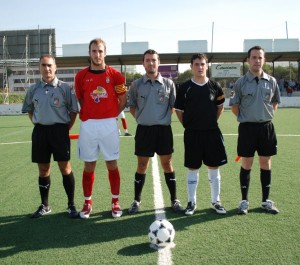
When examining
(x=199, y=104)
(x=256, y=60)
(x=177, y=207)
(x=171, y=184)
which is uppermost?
(x=256, y=60)

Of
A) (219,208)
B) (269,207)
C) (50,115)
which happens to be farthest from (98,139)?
(269,207)

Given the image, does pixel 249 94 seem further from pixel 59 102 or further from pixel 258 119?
pixel 59 102

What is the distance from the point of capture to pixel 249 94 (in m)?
4.32

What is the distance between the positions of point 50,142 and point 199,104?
1837 mm

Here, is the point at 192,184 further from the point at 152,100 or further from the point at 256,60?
the point at 256,60

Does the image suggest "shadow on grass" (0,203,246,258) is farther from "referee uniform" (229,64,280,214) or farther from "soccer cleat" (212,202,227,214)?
"referee uniform" (229,64,280,214)

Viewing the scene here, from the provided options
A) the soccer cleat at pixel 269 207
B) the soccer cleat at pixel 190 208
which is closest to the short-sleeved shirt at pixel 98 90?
the soccer cleat at pixel 190 208

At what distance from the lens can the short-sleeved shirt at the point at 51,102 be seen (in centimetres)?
428

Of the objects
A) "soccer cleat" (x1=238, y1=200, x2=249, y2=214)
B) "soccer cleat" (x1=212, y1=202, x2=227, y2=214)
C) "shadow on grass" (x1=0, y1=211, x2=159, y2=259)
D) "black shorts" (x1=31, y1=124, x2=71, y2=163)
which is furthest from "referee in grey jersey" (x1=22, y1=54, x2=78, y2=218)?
"soccer cleat" (x1=238, y1=200, x2=249, y2=214)

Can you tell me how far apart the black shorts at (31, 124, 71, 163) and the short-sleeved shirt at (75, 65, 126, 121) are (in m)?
0.35

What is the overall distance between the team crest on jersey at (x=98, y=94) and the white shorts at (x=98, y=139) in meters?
0.26

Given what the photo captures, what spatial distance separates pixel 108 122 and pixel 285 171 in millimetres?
3609

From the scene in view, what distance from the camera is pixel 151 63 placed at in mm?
4371

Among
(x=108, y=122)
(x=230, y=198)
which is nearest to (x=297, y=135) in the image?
(x=230, y=198)
